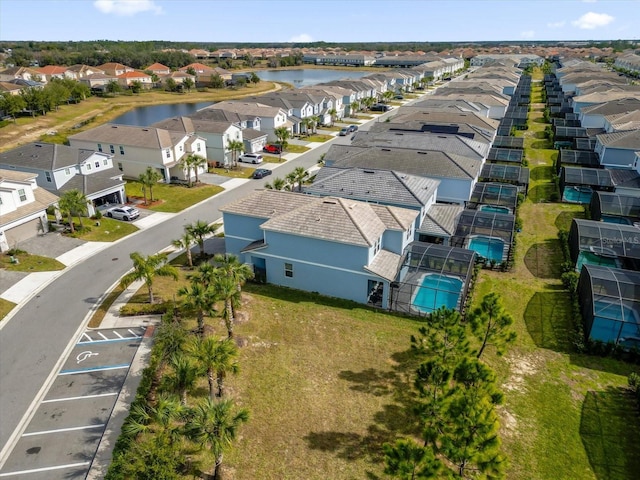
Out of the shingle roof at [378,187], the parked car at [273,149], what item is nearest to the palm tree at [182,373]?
the shingle roof at [378,187]

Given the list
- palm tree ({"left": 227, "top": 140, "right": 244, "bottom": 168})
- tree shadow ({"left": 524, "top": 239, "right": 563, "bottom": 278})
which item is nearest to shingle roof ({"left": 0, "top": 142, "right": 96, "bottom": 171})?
palm tree ({"left": 227, "top": 140, "right": 244, "bottom": 168})

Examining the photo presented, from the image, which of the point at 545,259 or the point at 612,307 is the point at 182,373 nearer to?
the point at 612,307

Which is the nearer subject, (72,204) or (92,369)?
(92,369)

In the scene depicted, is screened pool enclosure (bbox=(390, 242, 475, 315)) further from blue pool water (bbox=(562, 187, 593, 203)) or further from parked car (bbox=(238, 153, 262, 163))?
parked car (bbox=(238, 153, 262, 163))

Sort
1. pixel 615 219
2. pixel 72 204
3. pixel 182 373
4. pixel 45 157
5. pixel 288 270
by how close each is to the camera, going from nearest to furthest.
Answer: pixel 182 373 → pixel 288 270 → pixel 72 204 → pixel 615 219 → pixel 45 157

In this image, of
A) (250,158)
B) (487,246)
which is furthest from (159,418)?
(250,158)

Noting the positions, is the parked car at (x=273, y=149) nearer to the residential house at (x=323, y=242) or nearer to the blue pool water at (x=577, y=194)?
the residential house at (x=323, y=242)

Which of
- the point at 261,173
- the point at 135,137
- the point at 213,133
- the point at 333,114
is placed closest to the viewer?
the point at 135,137
